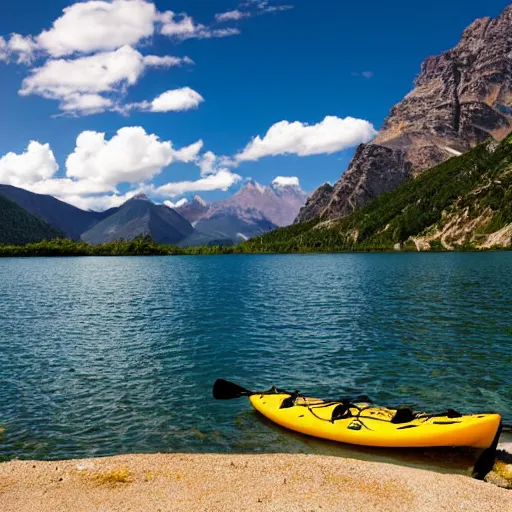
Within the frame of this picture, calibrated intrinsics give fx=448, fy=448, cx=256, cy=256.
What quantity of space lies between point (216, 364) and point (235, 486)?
18770mm

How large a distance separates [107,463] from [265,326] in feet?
104

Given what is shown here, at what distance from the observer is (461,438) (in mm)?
17469

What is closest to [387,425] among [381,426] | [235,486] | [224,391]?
[381,426]

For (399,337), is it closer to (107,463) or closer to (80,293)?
(107,463)

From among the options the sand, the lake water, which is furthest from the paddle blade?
the sand

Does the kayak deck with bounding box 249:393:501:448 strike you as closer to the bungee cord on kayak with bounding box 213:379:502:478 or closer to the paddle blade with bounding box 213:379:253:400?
the bungee cord on kayak with bounding box 213:379:502:478

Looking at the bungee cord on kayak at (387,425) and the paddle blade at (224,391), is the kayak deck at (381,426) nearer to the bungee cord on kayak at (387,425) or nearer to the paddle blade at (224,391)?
the bungee cord on kayak at (387,425)

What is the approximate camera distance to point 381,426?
61.6ft

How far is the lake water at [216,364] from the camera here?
21109 mm

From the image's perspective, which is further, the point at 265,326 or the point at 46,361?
the point at 265,326

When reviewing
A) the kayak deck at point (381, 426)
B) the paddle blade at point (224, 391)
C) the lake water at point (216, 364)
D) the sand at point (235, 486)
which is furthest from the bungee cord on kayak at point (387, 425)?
the paddle blade at point (224, 391)

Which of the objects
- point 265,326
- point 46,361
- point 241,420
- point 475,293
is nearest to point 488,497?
point 241,420

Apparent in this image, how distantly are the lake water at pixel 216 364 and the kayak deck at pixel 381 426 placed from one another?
722 millimetres

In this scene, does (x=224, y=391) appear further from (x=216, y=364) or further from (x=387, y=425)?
(x=387, y=425)
